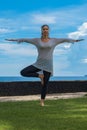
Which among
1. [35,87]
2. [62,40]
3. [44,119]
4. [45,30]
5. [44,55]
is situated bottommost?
[35,87]

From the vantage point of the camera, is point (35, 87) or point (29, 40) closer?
point (29, 40)

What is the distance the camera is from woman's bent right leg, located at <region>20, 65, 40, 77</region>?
12016mm

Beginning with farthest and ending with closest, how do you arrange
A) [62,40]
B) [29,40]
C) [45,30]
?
[62,40], [29,40], [45,30]

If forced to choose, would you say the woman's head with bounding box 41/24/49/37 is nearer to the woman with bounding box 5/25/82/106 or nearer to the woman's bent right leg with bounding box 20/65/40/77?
the woman with bounding box 5/25/82/106

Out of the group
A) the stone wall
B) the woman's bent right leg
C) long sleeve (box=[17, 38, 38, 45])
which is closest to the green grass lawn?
the woman's bent right leg

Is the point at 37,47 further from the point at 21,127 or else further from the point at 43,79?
the point at 21,127

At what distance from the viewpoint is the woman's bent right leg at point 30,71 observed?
Answer: 1202 cm

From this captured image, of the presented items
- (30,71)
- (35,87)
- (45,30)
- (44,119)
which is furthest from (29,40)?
(35,87)

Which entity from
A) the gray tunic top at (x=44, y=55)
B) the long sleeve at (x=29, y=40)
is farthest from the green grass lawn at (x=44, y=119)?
the long sleeve at (x=29, y=40)

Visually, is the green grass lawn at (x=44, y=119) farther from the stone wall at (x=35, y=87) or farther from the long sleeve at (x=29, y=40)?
the stone wall at (x=35, y=87)

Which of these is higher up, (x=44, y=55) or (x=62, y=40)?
(x=62, y=40)

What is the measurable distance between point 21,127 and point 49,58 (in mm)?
4320

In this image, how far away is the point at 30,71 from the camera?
12.1m

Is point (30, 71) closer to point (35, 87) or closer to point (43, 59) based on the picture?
point (43, 59)
